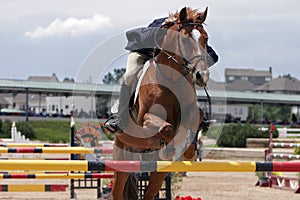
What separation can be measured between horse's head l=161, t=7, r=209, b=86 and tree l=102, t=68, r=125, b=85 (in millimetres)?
913

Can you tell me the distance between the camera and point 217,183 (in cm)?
1325

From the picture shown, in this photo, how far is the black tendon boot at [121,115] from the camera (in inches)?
233

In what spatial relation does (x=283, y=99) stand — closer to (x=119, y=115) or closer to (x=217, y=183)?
(x=217, y=183)

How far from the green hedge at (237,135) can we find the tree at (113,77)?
1987 cm

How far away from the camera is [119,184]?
6336 millimetres

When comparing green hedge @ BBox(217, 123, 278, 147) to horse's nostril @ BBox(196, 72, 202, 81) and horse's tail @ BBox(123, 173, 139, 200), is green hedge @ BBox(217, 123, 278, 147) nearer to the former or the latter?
horse's tail @ BBox(123, 173, 139, 200)

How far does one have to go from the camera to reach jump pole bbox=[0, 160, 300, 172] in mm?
4207

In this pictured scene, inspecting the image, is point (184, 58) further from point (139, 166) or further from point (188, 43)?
point (139, 166)

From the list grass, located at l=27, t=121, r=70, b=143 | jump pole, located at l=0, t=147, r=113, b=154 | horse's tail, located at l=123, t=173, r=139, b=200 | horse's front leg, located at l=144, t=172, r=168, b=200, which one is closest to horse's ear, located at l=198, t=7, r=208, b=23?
horse's front leg, located at l=144, t=172, r=168, b=200

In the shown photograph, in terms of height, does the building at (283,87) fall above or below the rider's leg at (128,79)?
above

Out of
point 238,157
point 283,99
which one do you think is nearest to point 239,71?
point 283,99

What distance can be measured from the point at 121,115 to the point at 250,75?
149719 mm

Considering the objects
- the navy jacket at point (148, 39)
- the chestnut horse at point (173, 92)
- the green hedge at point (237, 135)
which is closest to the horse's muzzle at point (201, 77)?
the chestnut horse at point (173, 92)

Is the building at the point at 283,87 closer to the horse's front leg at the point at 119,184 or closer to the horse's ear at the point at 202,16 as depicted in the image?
the horse's front leg at the point at 119,184
